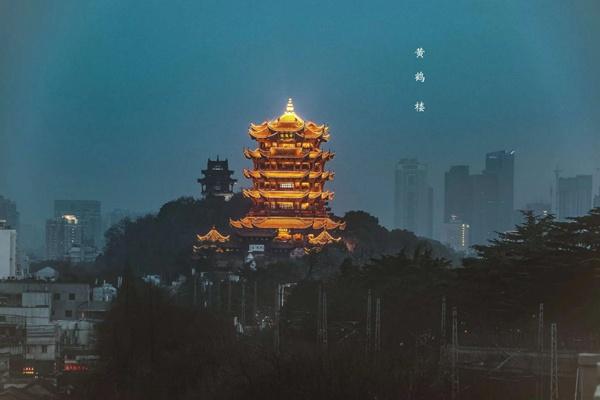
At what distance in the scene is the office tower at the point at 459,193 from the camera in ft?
466

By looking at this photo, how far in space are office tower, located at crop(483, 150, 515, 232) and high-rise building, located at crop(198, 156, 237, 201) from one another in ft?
84.5

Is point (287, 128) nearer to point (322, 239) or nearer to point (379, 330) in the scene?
point (322, 239)

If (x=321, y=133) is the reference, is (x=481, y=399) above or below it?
below

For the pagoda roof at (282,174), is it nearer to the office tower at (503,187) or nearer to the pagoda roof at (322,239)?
the pagoda roof at (322,239)

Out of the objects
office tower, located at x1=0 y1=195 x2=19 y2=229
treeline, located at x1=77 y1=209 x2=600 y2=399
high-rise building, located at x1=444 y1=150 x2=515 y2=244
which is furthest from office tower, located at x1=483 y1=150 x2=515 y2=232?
treeline, located at x1=77 y1=209 x2=600 y2=399

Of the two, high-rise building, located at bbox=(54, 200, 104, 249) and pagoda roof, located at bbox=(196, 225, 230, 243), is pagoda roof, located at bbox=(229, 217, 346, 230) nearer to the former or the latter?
pagoda roof, located at bbox=(196, 225, 230, 243)

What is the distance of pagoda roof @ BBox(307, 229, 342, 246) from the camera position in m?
82.8

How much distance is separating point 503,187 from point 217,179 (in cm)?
2998

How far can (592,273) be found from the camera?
105ft

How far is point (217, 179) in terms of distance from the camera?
378 ft

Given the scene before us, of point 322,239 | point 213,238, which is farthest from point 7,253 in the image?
point 213,238

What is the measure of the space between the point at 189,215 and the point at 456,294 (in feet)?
224

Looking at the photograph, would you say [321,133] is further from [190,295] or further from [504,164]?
[504,164]

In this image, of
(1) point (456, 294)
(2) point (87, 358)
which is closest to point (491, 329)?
(1) point (456, 294)
